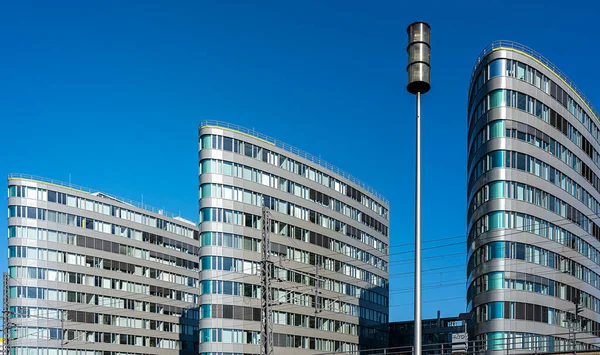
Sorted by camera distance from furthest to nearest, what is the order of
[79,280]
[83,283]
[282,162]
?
1. [83,283]
2. [79,280]
3. [282,162]

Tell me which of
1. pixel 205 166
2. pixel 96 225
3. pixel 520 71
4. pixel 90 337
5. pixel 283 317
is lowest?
pixel 90 337

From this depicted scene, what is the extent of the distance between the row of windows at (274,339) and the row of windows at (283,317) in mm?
1535

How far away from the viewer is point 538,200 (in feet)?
213

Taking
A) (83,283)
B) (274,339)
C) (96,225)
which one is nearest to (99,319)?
(83,283)

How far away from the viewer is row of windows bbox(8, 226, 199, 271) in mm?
105375

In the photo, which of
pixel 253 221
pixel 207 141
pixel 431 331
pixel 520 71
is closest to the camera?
pixel 520 71

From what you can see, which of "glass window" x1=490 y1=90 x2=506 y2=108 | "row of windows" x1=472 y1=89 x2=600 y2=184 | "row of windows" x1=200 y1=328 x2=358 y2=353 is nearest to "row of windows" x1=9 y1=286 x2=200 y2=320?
"row of windows" x1=200 y1=328 x2=358 y2=353

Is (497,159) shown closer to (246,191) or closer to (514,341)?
(514,341)

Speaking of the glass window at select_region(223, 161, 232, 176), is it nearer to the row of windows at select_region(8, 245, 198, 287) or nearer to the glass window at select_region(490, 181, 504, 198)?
the glass window at select_region(490, 181, 504, 198)

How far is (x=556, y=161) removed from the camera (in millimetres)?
67500

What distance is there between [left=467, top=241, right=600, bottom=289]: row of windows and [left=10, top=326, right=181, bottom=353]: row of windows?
64.8 meters

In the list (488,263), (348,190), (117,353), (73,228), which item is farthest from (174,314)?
(488,263)

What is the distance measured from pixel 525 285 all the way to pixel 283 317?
36172 mm

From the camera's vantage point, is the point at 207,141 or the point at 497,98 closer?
the point at 497,98
